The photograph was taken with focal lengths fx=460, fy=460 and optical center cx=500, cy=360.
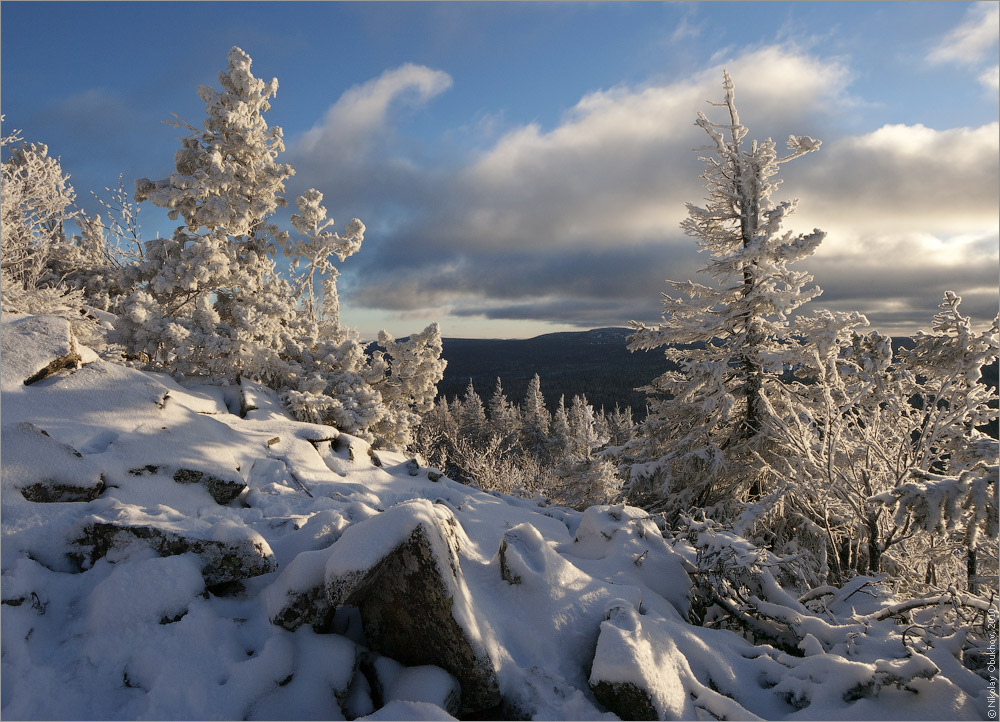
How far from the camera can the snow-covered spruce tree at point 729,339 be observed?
32.7ft

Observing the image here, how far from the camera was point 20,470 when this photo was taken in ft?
15.0

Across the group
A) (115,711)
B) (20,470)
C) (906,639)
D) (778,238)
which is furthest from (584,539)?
(778,238)

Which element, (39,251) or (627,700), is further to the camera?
(39,251)

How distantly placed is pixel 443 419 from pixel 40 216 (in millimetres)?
47054

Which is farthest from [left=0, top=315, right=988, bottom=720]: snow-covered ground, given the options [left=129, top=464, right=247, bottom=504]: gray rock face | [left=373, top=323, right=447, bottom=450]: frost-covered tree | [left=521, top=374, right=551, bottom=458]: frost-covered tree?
[left=521, top=374, right=551, bottom=458]: frost-covered tree

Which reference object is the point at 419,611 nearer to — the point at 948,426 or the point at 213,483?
the point at 213,483

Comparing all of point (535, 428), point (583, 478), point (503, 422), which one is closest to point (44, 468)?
point (583, 478)

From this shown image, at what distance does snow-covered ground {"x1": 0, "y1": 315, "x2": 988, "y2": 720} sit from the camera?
3170 mm

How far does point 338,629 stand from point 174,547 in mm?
1615

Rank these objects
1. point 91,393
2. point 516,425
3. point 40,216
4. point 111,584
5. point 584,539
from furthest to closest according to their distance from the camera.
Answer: point 516,425, point 40,216, point 91,393, point 584,539, point 111,584

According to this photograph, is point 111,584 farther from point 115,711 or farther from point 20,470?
point 20,470

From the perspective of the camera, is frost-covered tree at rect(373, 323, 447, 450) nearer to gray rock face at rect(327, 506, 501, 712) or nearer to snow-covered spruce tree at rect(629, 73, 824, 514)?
snow-covered spruce tree at rect(629, 73, 824, 514)

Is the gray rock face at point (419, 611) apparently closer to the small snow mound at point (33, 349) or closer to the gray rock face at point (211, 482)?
the gray rock face at point (211, 482)

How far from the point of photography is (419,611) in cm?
350
